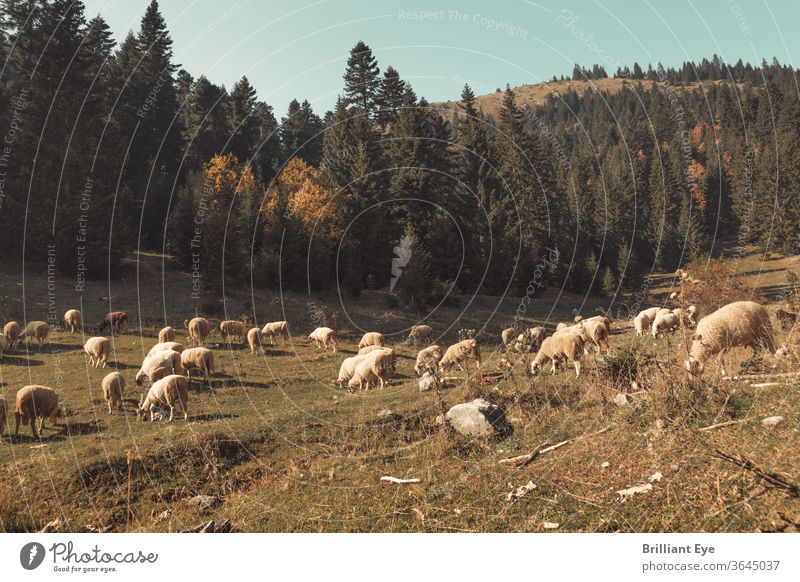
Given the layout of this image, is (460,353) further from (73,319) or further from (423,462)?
(73,319)

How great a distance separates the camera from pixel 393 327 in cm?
3825

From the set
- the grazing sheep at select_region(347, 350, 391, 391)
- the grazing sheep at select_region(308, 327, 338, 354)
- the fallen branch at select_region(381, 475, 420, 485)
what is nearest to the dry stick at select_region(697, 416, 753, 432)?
the fallen branch at select_region(381, 475, 420, 485)

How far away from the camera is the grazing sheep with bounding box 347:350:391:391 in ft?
62.0

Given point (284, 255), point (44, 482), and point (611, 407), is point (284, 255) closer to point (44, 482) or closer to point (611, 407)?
point (44, 482)

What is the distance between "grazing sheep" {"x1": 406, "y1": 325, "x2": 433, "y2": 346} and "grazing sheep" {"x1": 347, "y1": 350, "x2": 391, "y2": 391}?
11788 mm

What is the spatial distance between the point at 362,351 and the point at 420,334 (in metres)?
10.3

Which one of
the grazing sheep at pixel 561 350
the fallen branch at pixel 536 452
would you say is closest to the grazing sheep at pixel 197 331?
the grazing sheep at pixel 561 350

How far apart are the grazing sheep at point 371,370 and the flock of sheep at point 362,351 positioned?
1.7 inches

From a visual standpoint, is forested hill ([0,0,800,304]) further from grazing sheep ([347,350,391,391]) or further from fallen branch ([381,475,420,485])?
fallen branch ([381,475,420,485])

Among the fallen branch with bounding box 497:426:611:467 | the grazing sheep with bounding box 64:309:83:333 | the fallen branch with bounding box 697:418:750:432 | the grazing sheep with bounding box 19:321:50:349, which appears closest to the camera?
the fallen branch with bounding box 697:418:750:432

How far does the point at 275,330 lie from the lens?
98.2 feet

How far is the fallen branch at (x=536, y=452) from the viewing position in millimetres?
7108
